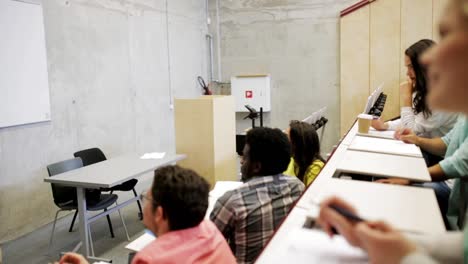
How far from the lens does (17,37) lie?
3982 millimetres

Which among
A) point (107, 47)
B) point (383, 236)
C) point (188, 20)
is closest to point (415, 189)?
point (383, 236)

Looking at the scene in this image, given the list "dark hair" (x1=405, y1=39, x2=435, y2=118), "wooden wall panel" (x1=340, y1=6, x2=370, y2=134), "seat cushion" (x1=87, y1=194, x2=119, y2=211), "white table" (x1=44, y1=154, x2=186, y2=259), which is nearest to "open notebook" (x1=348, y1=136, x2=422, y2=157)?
"dark hair" (x1=405, y1=39, x2=435, y2=118)

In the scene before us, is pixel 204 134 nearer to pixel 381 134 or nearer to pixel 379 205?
pixel 381 134

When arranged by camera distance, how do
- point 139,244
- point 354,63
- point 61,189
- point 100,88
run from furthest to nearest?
point 354,63 → point 100,88 → point 61,189 → point 139,244

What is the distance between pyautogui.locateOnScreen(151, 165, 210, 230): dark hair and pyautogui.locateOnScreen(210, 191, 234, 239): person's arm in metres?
0.29

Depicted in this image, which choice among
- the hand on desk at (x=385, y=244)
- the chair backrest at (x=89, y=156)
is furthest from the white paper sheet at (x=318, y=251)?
the chair backrest at (x=89, y=156)

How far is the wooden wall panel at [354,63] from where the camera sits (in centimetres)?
682

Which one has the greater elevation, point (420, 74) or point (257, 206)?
point (420, 74)

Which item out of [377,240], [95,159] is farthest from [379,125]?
[95,159]

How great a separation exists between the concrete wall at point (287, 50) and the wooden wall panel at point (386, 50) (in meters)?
0.67

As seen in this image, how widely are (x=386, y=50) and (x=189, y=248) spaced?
624cm

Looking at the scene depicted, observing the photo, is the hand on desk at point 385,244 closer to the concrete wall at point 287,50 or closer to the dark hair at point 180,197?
the dark hair at point 180,197

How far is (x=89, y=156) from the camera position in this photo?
4.36 m

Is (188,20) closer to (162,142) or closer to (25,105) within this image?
(162,142)
